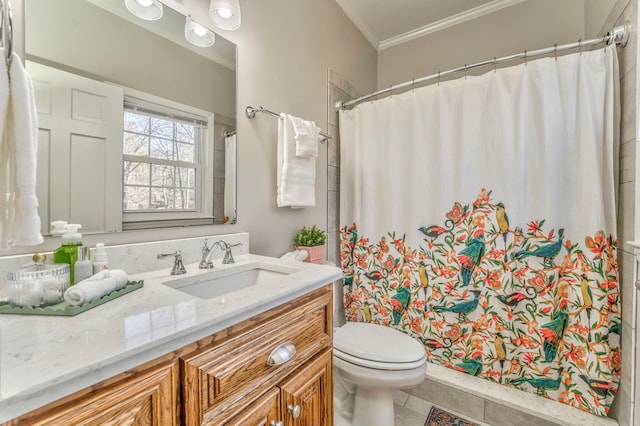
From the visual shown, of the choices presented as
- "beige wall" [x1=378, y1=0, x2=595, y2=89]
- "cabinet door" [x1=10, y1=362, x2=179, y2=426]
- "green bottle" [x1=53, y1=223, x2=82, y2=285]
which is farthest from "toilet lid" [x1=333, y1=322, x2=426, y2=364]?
"beige wall" [x1=378, y1=0, x2=595, y2=89]

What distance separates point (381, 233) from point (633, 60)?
1350 mm

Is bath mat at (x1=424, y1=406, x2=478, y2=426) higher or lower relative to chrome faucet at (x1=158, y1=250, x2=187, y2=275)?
lower

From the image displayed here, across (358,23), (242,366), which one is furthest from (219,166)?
(358,23)

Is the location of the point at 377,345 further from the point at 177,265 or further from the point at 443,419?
the point at 177,265

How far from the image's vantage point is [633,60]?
3.80 feet

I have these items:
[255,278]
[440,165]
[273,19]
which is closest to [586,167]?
[440,165]

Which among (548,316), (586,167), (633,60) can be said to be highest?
(633,60)

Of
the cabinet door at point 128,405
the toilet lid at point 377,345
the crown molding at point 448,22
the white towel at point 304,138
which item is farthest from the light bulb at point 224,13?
the toilet lid at point 377,345

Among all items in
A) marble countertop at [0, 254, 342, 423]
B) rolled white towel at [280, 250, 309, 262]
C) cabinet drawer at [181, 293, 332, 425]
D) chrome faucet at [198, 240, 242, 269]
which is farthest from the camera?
rolled white towel at [280, 250, 309, 262]

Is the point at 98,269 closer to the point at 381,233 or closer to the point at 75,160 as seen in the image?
the point at 75,160

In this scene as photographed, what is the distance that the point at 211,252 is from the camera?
110cm

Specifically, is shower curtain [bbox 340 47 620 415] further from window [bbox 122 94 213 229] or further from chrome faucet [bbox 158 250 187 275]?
chrome faucet [bbox 158 250 187 275]

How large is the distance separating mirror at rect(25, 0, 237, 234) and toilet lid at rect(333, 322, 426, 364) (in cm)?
79

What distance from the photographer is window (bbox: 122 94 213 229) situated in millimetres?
982
